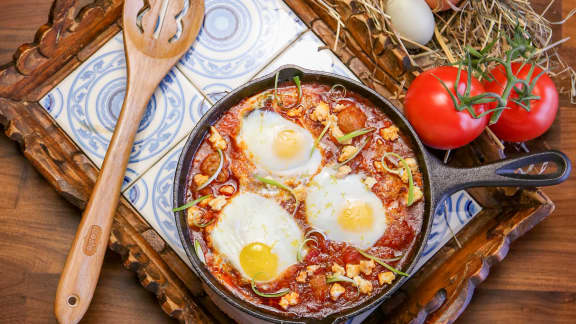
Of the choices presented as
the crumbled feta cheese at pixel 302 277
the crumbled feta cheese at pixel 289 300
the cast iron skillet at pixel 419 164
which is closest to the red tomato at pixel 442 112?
the cast iron skillet at pixel 419 164

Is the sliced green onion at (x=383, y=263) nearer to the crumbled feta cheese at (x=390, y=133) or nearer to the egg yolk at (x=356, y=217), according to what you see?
the egg yolk at (x=356, y=217)

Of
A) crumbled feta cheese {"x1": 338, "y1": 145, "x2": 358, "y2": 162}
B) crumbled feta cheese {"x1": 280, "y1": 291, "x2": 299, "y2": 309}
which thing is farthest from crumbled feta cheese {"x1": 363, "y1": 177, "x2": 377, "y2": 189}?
crumbled feta cheese {"x1": 280, "y1": 291, "x2": 299, "y2": 309}

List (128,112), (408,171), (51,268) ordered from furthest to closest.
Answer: (51,268), (128,112), (408,171)

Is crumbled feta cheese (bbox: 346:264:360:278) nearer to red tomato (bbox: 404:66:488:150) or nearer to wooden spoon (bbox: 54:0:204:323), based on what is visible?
red tomato (bbox: 404:66:488:150)

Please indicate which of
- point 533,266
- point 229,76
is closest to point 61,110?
point 229,76

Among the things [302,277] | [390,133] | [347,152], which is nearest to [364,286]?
[302,277]

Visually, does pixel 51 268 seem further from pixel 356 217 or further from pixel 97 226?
pixel 356 217

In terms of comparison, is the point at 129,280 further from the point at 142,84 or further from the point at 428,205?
the point at 428,205
